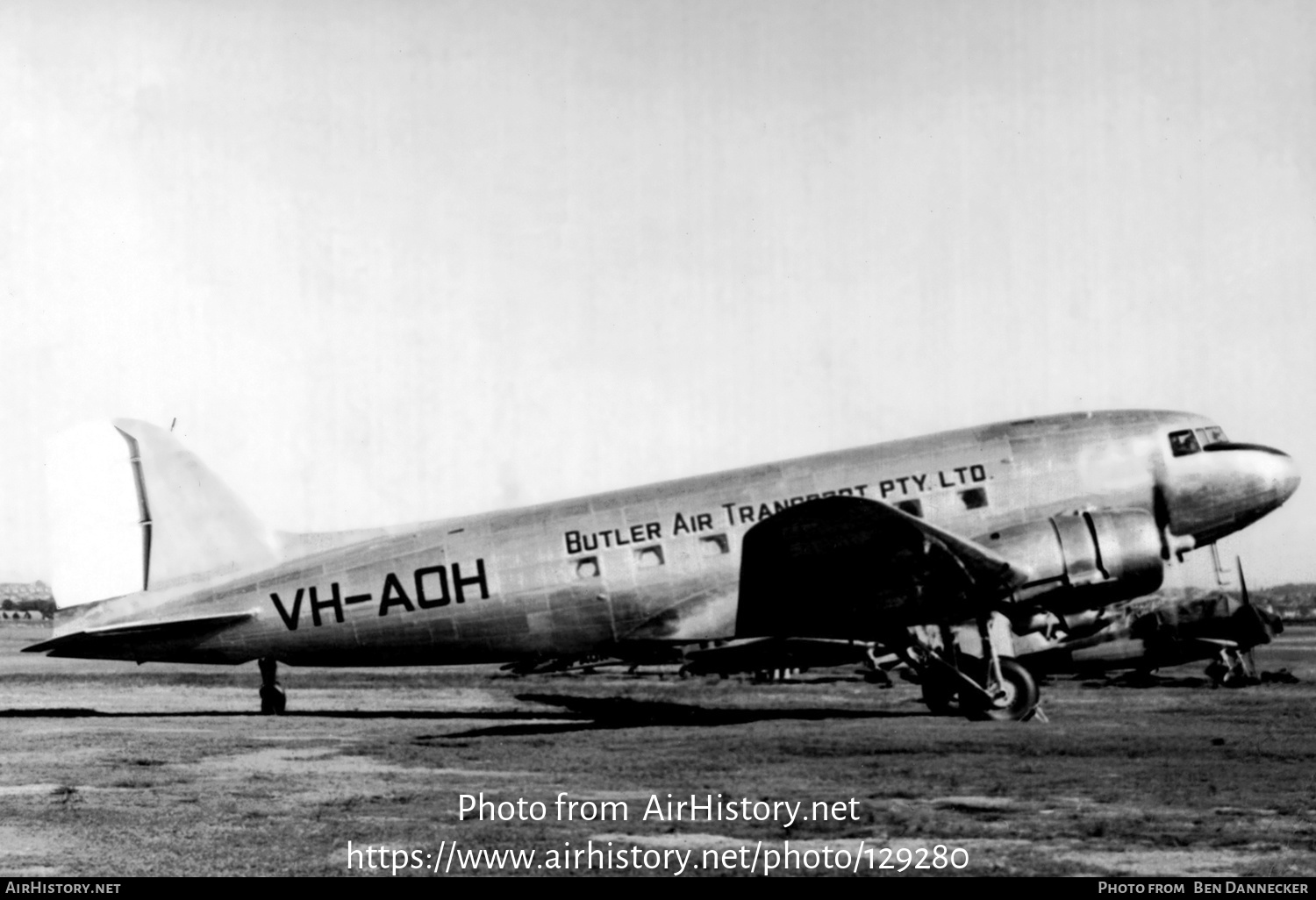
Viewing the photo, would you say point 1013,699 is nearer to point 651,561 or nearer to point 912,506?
point 912,506

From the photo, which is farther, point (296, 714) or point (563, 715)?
point (563, 715)

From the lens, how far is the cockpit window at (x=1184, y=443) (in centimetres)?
1661

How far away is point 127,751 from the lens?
12.9 m

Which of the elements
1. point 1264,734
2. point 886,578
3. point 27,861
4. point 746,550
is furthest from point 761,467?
point 27,861

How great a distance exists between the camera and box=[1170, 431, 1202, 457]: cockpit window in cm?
1661

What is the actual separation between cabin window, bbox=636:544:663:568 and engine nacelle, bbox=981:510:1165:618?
4.39m

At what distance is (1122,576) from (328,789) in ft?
32.4

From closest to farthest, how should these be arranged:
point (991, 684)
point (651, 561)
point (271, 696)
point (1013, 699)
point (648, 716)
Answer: point (991, 684)
point (1013, 699)
point (651, 561)
point (271, 696)
point (648, 716)

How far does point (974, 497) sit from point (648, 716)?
5825 millimetres

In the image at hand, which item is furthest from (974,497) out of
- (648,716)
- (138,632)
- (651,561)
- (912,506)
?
(138,632)

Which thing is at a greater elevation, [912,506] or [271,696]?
[912,506]

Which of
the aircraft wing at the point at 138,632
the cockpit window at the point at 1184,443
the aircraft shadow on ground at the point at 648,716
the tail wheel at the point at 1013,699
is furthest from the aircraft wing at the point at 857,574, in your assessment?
the aircraft wing at the point at 138,632

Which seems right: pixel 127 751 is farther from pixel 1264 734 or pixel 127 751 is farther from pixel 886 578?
pixel 1264 734

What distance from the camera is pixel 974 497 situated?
52.9 feet
